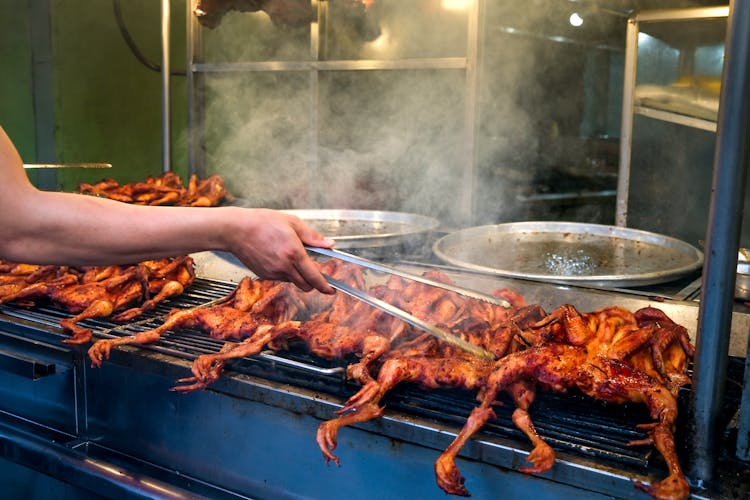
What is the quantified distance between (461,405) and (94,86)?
557cm

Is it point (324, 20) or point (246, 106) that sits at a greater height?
point (324, 20)

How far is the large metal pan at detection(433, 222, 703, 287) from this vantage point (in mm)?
2764

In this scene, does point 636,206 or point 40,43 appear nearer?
point 636,206

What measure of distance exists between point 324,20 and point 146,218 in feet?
12.4

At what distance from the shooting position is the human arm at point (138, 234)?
1861 mm

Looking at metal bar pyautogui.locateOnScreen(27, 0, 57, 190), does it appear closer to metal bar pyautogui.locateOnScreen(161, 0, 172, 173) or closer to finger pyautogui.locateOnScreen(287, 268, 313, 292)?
metal bar pyautogui.locateOnScreen(161, 0, 172, 173)

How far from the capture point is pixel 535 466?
5.12ft

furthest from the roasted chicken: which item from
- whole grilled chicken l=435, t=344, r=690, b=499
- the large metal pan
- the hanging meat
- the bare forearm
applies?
whole grilled chicken l=435, t=344, r=690, b=499

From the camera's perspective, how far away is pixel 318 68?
5113 millimetres

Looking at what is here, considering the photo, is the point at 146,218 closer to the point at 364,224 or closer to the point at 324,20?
the point at 364,224

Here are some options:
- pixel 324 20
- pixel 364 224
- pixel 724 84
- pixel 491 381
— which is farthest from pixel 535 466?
pixel 324 20

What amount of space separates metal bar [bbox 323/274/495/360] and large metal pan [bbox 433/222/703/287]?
804mm

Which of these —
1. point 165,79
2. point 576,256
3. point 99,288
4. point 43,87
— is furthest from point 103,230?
point 43,87

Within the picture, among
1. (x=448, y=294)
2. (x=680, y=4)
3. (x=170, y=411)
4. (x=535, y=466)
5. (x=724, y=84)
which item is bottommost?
(x=170, y=411)
